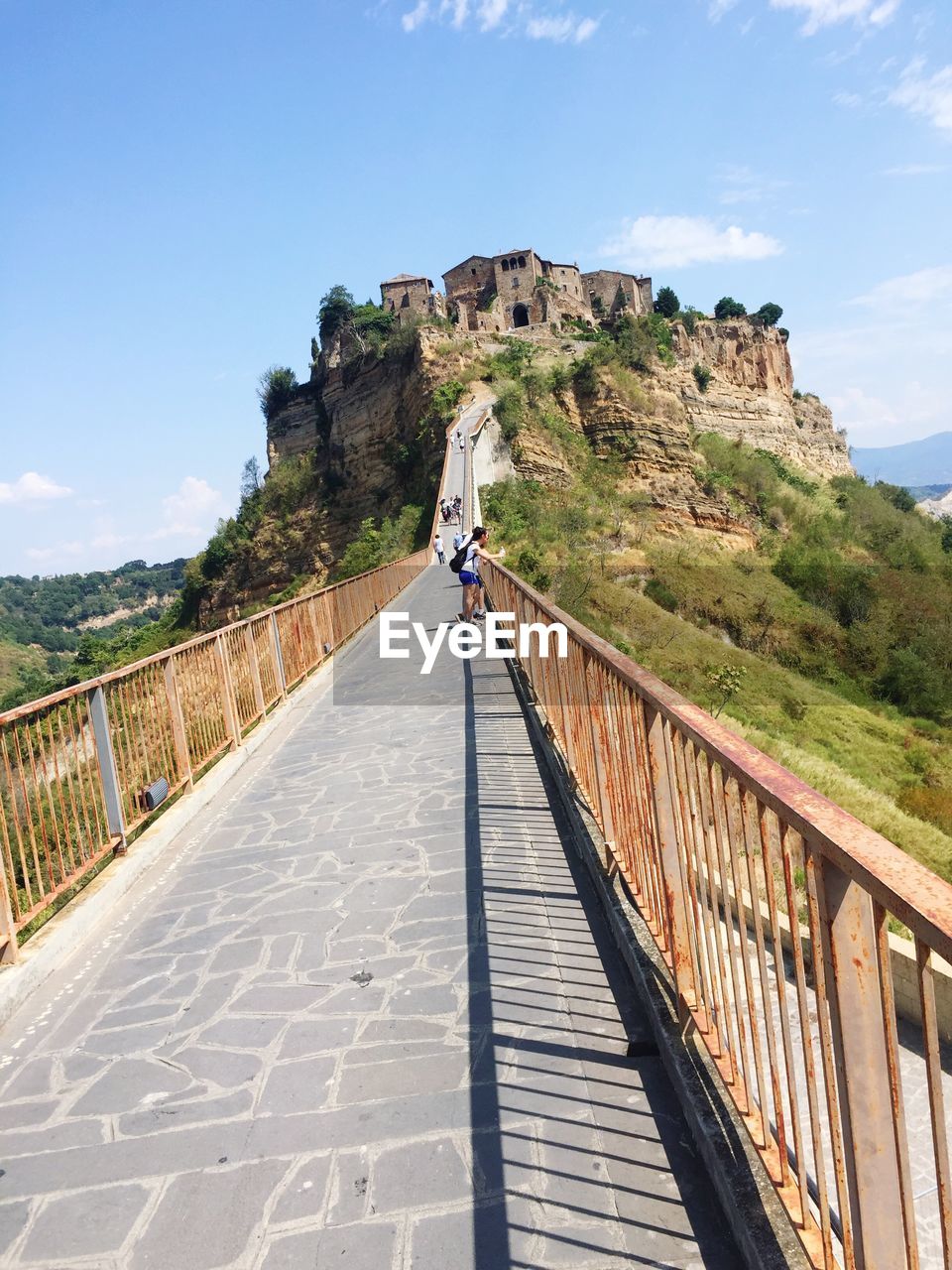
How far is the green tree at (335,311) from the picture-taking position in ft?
211

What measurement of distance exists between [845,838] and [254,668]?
843 centimetres

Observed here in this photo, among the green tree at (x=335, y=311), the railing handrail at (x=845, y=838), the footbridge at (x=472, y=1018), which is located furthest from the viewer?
the green tree at (x=335, y=311)

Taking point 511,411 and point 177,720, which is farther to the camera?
point 511,411

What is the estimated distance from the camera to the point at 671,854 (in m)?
3.22

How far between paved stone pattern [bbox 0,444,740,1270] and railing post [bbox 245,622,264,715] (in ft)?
12.2

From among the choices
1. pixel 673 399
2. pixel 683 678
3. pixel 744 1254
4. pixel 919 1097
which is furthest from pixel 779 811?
pixel 673 399

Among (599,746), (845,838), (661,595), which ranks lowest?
(661,595)

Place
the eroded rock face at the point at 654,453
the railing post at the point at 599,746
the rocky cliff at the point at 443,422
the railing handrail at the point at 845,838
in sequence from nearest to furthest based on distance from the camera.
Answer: the railing handrail at the point at 845,838
the railing post at the point at 599,746
the eroded rock face at the point at 654,453
the rocky cliff at the point at 443,422

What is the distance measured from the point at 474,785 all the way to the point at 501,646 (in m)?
6.28

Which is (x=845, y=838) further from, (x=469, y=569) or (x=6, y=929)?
(x=469, y=569)

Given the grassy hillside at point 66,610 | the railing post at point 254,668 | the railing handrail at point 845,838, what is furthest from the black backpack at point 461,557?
the grassy hillside at point 66,610

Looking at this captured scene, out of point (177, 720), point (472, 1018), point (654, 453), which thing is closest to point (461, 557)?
point (177, 720)

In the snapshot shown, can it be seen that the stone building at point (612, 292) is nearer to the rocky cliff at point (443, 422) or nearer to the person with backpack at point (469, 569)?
the rocky cliff at point (443, 422)

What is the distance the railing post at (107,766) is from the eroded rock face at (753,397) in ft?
200
